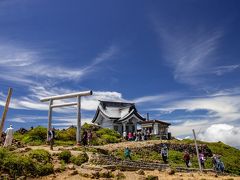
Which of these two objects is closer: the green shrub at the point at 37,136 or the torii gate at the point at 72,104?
the torii gate at the point at 72,104

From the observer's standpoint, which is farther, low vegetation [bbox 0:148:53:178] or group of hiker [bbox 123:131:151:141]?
group of hiker [bbox 123:131:151:141]

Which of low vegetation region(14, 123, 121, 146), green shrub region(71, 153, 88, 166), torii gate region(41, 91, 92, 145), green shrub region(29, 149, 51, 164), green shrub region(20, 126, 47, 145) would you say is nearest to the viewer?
green shrub region(29, 149, 51, 164)

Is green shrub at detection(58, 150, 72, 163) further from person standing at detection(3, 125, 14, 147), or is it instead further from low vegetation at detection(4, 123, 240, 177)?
person standing at detection(3, 125, 14, 147)

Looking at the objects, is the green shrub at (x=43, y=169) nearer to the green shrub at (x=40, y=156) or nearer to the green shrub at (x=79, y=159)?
the green shrub at (x=40, y=156)

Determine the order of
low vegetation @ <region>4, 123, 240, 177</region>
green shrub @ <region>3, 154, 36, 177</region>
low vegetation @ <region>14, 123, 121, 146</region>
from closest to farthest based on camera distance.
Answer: green shrub @ <region>3, 154, 36, 177</region> → low vegetation @ <region>4, 123, 240, 177</region> → low vegetation @ <region>14, 123, 121, 146</region>

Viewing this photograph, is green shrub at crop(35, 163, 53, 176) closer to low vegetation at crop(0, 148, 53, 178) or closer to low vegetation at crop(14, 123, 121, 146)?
low vegetation at crop(0, 148, 53, 178)

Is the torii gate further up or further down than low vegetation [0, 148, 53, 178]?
further up

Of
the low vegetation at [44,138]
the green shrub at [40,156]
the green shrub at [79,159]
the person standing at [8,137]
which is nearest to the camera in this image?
the green shrub at [40,156]

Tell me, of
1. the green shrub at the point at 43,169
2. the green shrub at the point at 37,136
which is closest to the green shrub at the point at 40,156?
the green shrub at the point at 43,169

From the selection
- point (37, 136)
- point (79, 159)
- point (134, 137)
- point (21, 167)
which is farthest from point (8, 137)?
point (134, 137)

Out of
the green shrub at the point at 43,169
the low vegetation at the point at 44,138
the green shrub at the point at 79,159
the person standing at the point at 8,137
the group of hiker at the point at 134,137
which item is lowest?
the green shrub at the point at 43,169

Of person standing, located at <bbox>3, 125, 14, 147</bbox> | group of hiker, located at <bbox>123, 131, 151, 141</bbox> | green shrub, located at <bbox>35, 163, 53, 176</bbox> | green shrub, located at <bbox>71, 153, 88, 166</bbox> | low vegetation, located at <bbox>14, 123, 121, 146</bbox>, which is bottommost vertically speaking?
green shrub, located at <bbox>35, 163, 53, 176</bbox>

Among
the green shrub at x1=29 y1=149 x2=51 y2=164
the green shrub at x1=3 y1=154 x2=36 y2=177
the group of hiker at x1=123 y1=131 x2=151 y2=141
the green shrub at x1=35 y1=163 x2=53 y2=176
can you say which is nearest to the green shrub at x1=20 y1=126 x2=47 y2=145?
the green shrub at x1=29 y1=149 x2=51 y2=164

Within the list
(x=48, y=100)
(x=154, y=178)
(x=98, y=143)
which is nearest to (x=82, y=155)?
(x=154, y=178)
